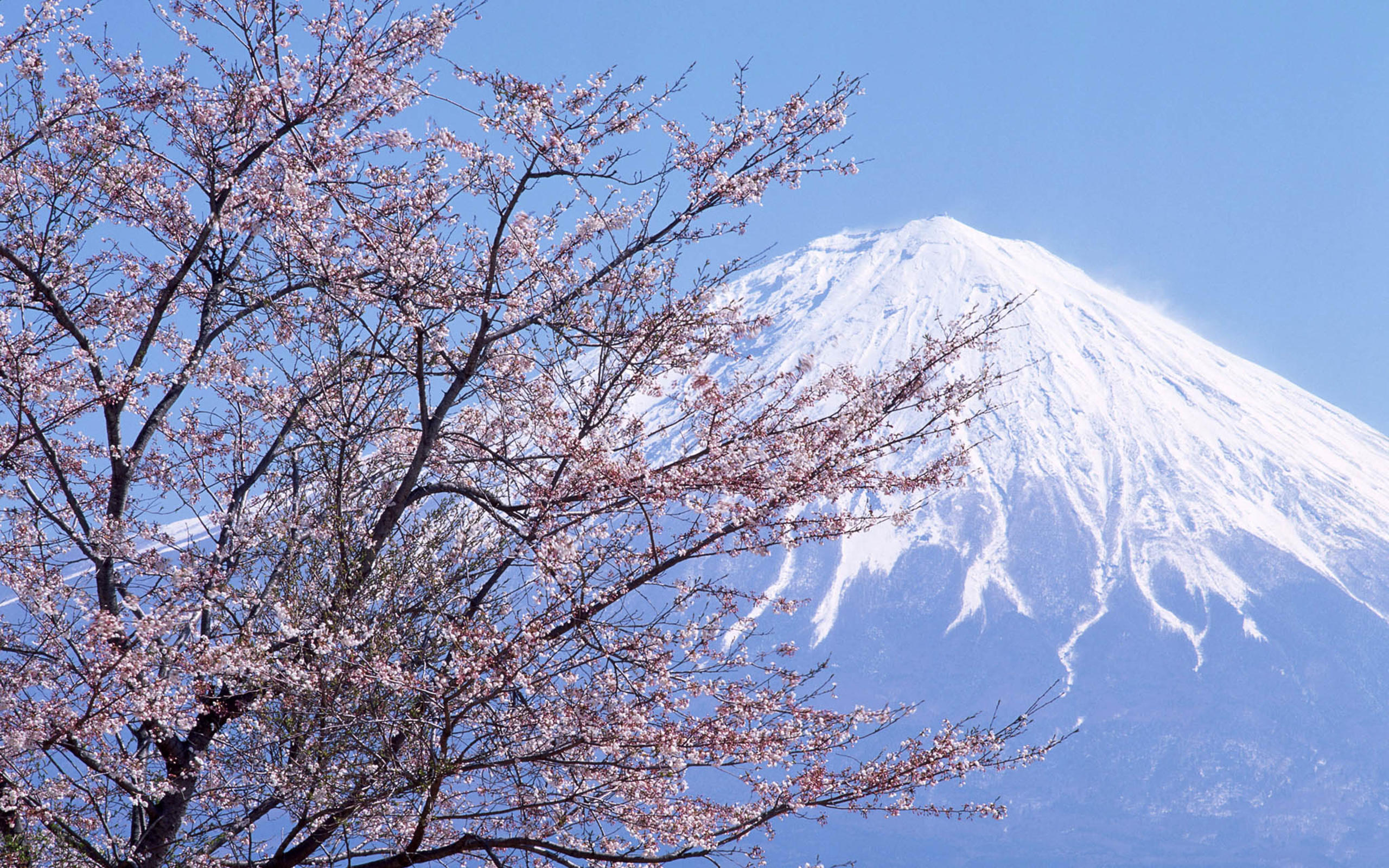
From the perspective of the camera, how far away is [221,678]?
14.7 ft

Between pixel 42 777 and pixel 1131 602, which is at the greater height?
pixel 1131 602

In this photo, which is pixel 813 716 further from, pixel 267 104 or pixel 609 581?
pixel 267 104

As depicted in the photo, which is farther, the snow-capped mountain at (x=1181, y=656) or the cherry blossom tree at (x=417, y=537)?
the snow-capped mountain at (x=1181, y=656)

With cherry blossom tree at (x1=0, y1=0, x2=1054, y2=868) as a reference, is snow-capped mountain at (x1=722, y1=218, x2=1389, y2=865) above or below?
above

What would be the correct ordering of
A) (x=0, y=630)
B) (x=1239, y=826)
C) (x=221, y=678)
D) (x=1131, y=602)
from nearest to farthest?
(x=221, y=678), (x=0, y=630), (x=1239, y=826), (x=1131, y=602)

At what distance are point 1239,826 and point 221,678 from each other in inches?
7971

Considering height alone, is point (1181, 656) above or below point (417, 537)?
above

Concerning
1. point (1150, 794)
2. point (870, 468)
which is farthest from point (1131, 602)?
point (870, 468)

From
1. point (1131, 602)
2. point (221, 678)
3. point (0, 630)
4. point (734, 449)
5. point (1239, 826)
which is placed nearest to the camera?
point (221, 678)

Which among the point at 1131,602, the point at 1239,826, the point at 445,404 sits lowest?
the point at 445,404

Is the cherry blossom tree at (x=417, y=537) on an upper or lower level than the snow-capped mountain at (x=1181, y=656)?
lower

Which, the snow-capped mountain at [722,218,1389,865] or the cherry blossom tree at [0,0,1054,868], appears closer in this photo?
the cherry blossom tree at [0,0,1054,868]

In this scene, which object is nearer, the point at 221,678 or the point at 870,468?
the point at 221,678

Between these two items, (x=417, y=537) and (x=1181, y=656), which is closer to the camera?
(x=417, y=537)
